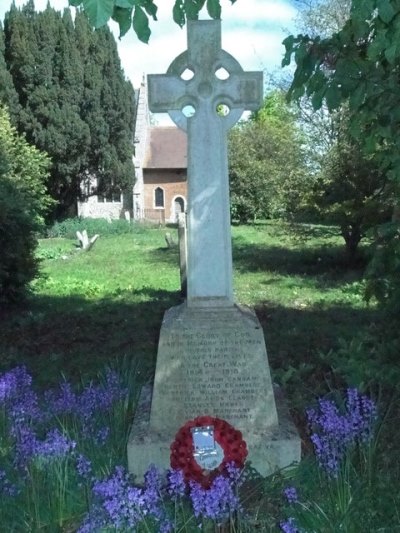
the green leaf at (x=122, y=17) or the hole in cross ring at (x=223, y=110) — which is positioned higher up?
the green leaf at (x=122, y=17)

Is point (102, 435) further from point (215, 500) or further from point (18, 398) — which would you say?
point (215, 500)

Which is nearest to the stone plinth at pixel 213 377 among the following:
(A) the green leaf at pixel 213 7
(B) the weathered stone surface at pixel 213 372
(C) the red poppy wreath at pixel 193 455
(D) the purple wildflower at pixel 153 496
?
(B) the weathered stone surface at pixel 213 372

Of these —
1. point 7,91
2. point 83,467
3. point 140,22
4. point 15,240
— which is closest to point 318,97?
point 140,22

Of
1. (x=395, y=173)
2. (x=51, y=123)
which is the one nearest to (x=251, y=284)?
(x=395, y=173)

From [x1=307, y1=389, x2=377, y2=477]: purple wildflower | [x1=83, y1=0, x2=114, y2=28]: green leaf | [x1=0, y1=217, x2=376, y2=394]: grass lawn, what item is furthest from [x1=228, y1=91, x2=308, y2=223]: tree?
[x1=83, y1=0, x2=114, y2=28]: green leaf

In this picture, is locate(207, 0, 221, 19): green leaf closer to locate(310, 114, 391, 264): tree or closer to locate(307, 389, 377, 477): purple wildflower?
locate(307, 389, 377, 477): purple wildflower

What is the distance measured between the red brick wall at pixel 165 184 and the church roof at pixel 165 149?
1.54ft

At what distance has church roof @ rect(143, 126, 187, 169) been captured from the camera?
45375mm

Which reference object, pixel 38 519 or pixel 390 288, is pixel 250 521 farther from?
pixel 390 288

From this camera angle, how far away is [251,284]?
44.5 feet

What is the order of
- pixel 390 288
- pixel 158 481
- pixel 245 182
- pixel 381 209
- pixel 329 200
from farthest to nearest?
pixel 245 182, pixel 329 200, pixel 381 209, pixel 390 288, pixel 158 481

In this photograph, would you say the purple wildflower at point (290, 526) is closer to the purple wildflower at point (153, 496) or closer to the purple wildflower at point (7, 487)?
the purple wildflower at point (153, 496)

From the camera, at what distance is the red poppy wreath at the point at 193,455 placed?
3271mm

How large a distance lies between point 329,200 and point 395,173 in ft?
34.6
